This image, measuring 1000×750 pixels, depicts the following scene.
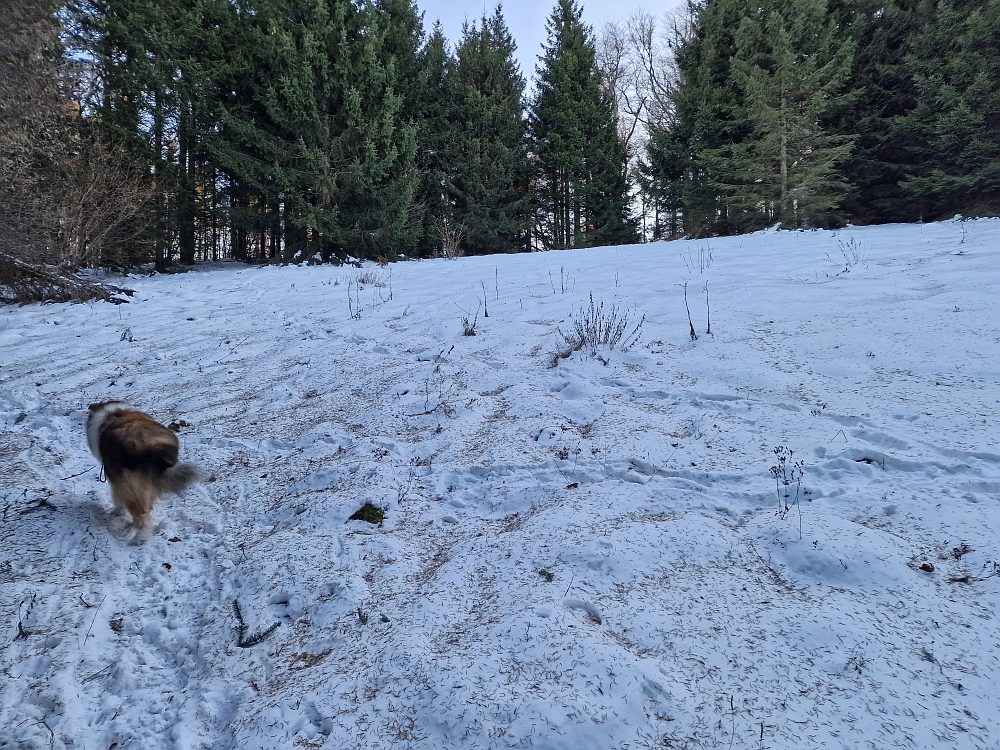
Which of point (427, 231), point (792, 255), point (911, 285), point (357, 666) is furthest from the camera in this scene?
point (427, 231)

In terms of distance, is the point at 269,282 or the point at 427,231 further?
the point at 427,231

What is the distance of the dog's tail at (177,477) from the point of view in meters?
2.49

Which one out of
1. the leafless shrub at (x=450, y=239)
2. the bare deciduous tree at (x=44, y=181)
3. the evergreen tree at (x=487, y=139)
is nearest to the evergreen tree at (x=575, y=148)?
the evergreen tree at (x=487, y=139)

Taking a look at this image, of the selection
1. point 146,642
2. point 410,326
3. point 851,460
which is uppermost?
point 410,326

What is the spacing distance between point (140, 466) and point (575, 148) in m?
23.7

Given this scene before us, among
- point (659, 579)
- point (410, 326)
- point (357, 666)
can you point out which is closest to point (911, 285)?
point (659, 579)

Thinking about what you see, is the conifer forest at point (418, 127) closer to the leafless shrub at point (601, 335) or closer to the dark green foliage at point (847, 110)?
the dark green foliage at point (847, 110)

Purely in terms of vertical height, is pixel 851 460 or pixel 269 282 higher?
pixel 269 282

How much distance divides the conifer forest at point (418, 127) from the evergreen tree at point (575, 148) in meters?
2.47

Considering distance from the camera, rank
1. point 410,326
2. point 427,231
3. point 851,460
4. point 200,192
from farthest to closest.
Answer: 1. point 427,231
2. point 200,192
3. point 410,326
4. point 851,460

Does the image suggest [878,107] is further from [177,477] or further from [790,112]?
[177,477]

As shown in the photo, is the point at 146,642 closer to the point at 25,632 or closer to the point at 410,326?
the point at 25,632

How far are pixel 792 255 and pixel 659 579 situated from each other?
6601mm

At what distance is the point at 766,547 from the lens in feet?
6.82
